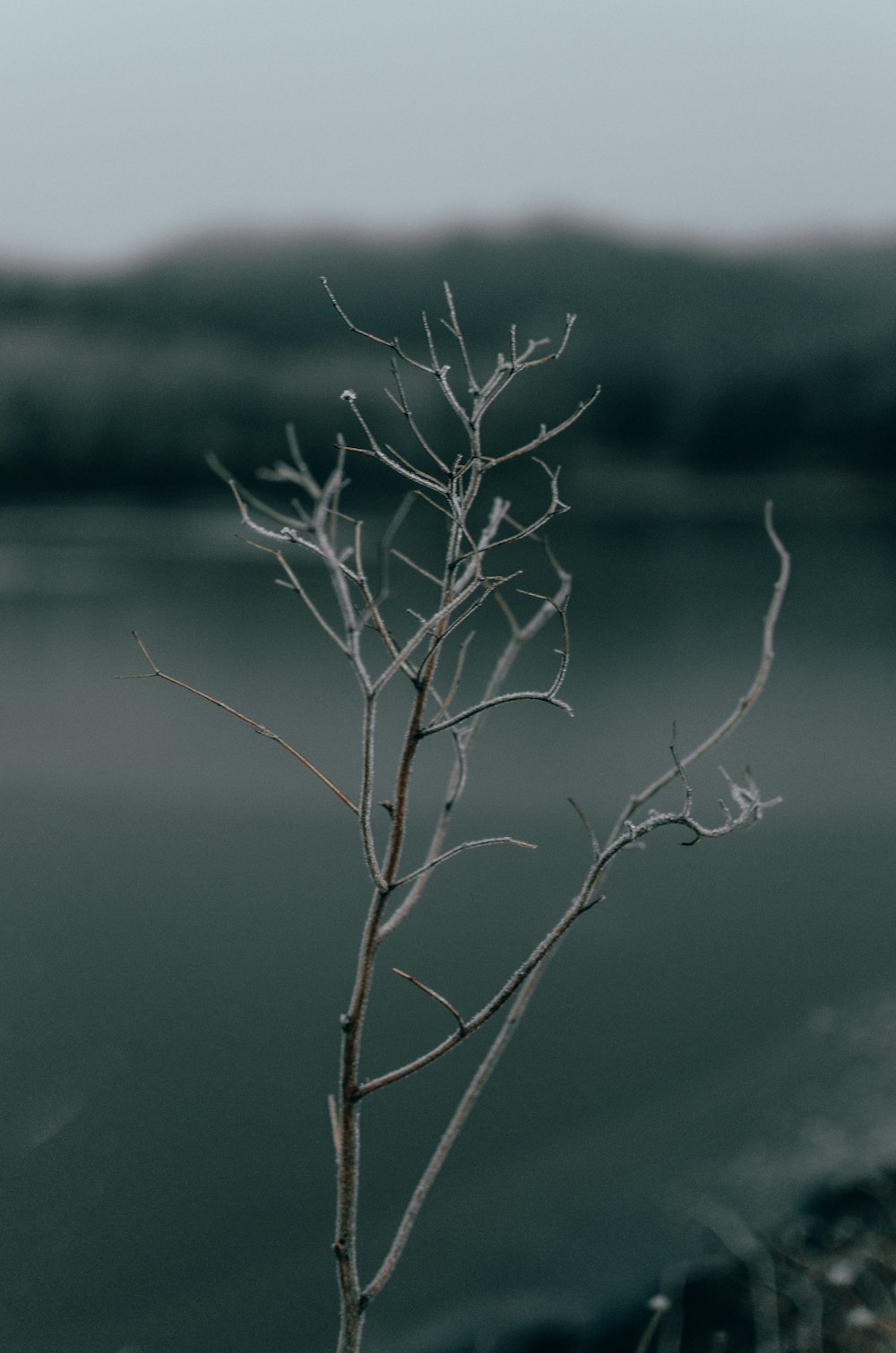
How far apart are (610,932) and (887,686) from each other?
1836 centimetres

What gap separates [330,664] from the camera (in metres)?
31.3

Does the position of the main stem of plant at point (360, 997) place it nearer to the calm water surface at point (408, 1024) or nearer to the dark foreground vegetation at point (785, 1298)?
the dark foreground vegetation at point (785, 1298)

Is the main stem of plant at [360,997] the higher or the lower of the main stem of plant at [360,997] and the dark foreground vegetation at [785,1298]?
the higher

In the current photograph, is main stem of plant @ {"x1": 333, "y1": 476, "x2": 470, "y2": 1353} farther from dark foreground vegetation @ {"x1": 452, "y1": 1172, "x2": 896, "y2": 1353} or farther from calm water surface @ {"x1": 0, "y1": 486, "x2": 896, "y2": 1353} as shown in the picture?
calm water surface @ {"x1": 0, "y1": 486, "x2": 896, "y2": 1353}

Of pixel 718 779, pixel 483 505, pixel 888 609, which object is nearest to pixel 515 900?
pixel 718 779

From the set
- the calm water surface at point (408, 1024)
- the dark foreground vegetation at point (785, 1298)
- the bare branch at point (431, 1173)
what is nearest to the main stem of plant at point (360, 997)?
the bare branch at point (431, 1173)

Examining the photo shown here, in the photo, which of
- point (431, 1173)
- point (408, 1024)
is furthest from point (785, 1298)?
point (408, 1024)

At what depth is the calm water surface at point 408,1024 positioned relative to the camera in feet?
23.8

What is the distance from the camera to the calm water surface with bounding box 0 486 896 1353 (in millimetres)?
7258

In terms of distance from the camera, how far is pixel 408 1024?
10.8 meters

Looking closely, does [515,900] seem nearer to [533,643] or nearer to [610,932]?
[610,932]

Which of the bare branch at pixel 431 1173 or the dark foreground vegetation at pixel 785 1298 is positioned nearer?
the bare branch at pixel 431 1173

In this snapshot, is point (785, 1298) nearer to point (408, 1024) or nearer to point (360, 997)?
point (360, 997)

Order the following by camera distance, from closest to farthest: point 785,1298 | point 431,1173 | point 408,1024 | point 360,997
Result: point 360,997 < point 431,1173 < point 785,1298 < point 408,1024
